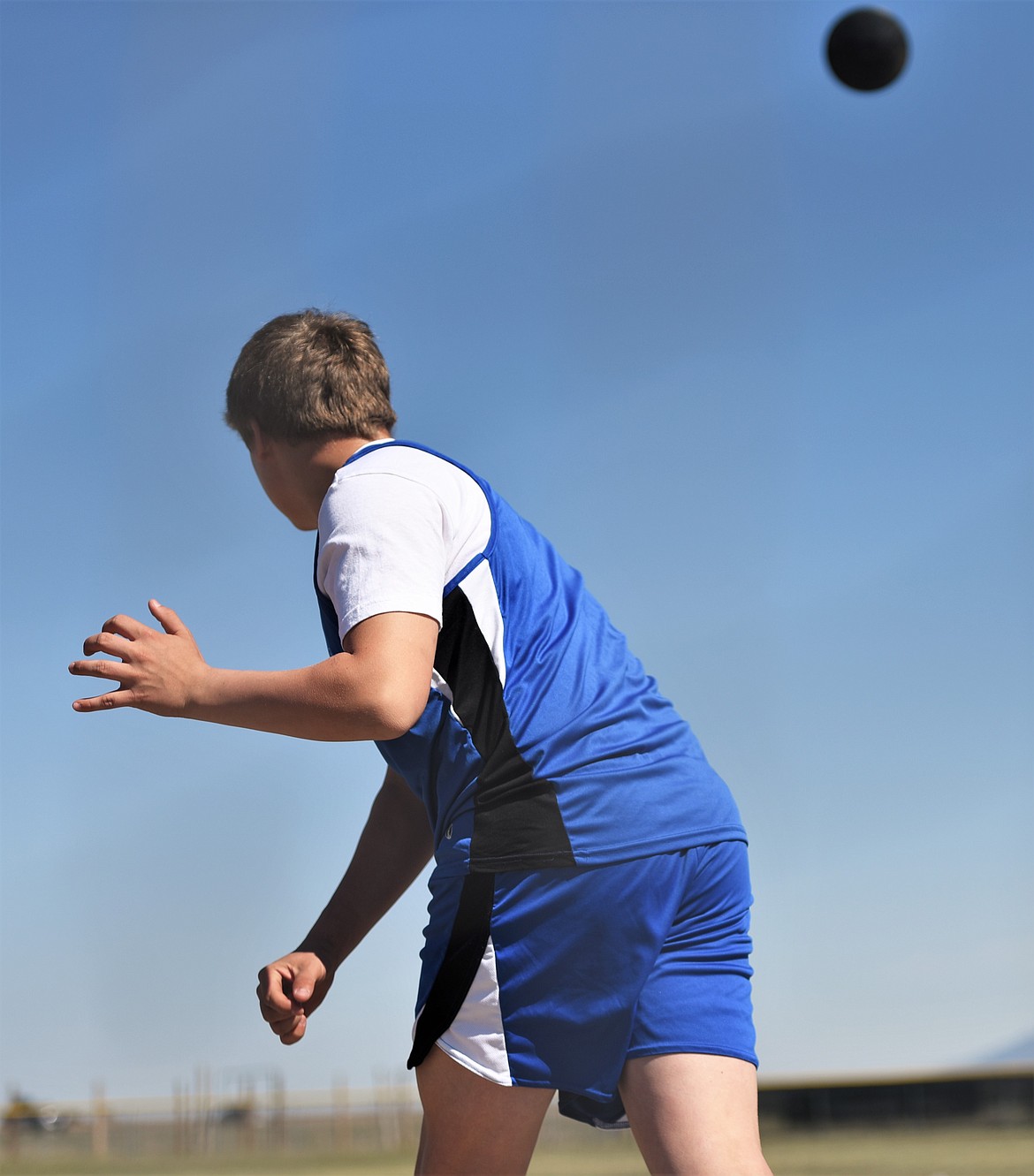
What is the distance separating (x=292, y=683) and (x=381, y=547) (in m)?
0.27

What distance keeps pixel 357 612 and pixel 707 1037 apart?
95cm

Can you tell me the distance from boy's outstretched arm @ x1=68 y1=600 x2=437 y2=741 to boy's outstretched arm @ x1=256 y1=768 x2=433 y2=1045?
0.63m

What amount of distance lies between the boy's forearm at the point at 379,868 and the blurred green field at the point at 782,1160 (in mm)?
15298

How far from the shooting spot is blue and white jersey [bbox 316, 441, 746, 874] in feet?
7.04

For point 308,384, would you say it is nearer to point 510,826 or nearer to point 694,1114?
point 510,826

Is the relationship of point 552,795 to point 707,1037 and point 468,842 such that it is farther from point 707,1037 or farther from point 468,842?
point 707,1037

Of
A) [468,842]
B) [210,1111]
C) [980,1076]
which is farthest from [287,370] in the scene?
[210,1111]

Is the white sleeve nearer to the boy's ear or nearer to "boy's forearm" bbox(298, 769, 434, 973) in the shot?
the boy's ear

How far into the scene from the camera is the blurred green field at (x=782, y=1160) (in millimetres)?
19266

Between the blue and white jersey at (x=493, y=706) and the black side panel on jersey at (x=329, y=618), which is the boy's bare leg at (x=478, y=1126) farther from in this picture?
the black side panel on jersey at (x=329, y=618)

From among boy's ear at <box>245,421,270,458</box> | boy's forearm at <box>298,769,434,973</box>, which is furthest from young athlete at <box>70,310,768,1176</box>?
boy's ear at <box>245,421,270,458</box>

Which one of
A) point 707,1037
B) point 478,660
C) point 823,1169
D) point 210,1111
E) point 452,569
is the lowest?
point 210,1111

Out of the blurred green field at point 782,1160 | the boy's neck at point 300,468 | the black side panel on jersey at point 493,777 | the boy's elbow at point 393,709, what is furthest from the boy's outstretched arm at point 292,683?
the blurred green field at point 782,1160

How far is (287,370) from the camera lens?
8.38ft
